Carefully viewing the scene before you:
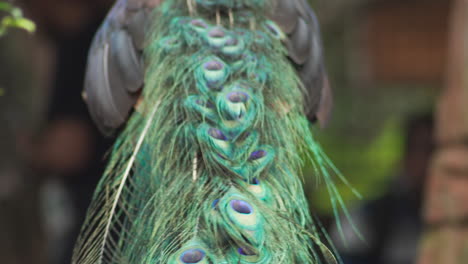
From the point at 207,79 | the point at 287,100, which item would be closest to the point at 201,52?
the point at 207,79

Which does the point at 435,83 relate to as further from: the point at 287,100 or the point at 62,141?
the point at 287,100

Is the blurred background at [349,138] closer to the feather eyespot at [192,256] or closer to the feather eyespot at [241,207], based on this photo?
the feather eyespot at [241,207]

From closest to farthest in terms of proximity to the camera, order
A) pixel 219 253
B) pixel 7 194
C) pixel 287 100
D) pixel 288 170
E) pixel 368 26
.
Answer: pixel 219 253
pixel 288 170
pixel 287 100
pixel 7 194
pixel 368 26

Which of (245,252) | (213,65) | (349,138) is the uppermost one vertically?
(213,65)

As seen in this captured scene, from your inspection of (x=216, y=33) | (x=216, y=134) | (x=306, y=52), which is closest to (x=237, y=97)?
(x=216, y=134)

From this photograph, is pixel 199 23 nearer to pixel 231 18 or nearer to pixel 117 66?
pixel 231 18

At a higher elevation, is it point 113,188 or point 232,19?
point 232,19

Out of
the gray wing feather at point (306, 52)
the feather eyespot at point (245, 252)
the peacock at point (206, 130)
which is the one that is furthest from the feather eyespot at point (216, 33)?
the feather eyespot at point (245, 252)
